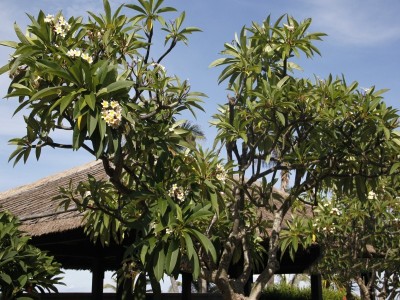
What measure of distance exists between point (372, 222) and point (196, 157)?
15.4ft

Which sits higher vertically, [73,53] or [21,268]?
[73,53]

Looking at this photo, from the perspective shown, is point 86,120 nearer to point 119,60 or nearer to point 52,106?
point 52,106

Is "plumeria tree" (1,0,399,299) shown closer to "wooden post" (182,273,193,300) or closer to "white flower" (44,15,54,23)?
"white flower" (44,15,54,23)

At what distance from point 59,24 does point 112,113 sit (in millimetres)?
971

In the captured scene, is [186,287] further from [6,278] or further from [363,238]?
[6,278]

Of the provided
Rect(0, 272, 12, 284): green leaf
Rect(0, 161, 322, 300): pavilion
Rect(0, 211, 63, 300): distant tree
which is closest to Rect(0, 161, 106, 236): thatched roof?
Rect(0, 161, 322, 300): pavilion

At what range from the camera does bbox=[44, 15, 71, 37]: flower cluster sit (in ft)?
13.5

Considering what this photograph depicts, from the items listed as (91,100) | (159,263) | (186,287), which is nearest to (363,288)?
(186,287)

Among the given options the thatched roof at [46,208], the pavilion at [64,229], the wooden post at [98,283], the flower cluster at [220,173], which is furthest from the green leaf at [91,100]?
the wooden post at [98,283]

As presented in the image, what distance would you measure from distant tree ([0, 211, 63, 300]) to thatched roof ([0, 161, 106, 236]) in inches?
18.1

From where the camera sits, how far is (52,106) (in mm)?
3607

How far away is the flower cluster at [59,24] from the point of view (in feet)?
13.5

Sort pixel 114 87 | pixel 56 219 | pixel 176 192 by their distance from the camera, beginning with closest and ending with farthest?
1. pixel 114 87
2. pixel 176 192
3. pixel 56 219

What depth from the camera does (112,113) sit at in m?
3.60
